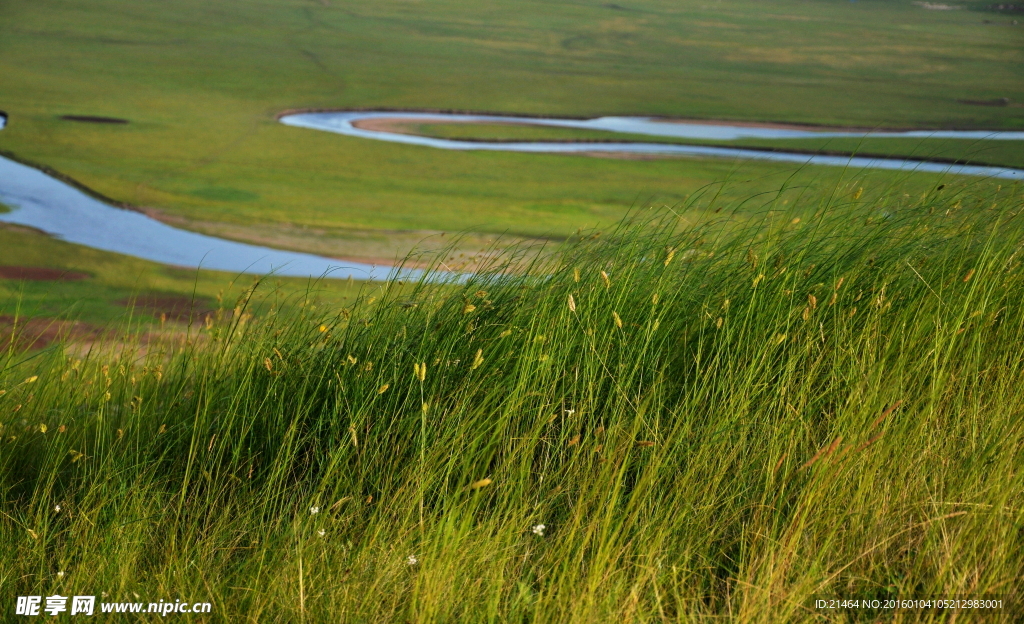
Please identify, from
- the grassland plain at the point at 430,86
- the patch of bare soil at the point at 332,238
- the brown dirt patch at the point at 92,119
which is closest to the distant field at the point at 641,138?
the grassland plain at the point at 430,86

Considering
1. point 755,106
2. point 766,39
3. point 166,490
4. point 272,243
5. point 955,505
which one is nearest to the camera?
point 955,505

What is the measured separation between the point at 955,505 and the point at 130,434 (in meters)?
2.19

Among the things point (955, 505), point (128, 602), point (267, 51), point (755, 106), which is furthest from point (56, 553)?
point (267, 51)

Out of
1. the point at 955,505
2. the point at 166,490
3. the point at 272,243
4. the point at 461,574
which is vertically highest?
the point at 955,505

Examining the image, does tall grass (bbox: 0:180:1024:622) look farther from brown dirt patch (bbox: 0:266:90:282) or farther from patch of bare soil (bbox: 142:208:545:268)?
patch of bare soil (bbox: 142:208:545:268)

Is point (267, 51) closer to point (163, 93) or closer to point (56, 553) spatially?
point (163, 93)

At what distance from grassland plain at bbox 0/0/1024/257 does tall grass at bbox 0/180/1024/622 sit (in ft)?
13.2

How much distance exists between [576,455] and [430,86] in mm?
41077

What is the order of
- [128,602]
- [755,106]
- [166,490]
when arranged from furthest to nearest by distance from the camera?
[755,106]
[166,490]
[128,602]

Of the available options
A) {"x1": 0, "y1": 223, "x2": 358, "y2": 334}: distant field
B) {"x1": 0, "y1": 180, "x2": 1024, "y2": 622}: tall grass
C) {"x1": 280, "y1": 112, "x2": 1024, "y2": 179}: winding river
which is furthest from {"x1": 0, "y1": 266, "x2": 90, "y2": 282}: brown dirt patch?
{"x1": 0, "y1": 180, "x2": 1024, "y2": 622}: tall grass

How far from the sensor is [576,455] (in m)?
2.43

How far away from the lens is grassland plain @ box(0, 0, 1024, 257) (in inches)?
995

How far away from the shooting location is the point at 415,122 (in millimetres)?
36375

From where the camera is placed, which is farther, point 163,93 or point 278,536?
point 163,93
